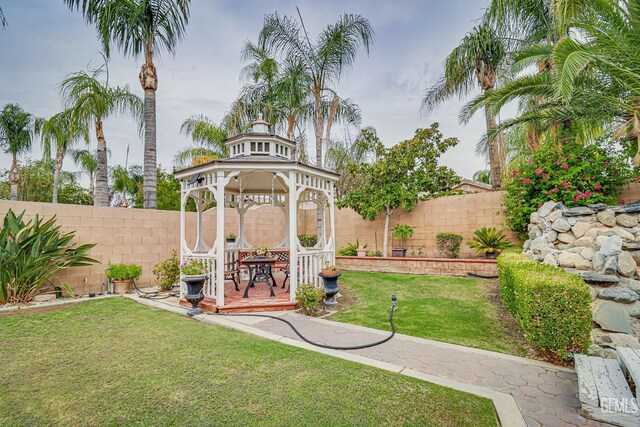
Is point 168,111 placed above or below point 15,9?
above

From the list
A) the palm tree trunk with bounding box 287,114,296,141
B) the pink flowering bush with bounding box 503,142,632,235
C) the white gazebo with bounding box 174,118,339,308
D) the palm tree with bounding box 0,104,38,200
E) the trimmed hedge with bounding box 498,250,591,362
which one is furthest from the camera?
the palm tree with bounding box 0,104,38,200

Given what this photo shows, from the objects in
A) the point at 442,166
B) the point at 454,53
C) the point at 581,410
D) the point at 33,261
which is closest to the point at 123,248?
the point at 33,261

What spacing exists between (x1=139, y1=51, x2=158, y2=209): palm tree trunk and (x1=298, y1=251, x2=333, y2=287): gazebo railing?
5.17m

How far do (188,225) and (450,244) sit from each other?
26.1 feet

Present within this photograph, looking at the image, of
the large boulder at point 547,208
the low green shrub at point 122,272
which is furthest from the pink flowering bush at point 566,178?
the low green shrub at point 122,272

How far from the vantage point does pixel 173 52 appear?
9.53m

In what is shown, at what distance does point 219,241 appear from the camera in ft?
19.5

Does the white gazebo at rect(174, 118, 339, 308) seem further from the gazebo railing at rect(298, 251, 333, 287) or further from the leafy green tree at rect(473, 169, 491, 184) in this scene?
the leafy green tree at rect(473, 169, 491, 184)

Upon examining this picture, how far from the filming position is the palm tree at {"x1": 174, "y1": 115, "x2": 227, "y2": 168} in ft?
50.7

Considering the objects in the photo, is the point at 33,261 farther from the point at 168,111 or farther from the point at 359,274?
the point at 168,111

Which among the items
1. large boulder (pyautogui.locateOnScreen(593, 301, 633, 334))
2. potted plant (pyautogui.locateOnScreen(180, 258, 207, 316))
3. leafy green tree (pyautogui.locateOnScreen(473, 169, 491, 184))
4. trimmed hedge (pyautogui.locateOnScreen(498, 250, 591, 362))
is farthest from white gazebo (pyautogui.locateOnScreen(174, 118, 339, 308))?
leafy green tree (pyautogui.locateOnScreen(473, 169, 491, 184))

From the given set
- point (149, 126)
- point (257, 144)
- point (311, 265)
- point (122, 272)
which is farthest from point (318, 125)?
point (122, 272)

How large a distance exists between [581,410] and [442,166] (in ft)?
28.6

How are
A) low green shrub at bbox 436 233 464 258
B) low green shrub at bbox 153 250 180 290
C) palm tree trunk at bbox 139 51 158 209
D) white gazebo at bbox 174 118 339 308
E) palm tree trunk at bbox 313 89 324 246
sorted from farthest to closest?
palm tree trunk at bbox 313 89 324 246
low green shrub at bbox 436 233 464 258
palm tree trunk at bbox 139 51 158 209
low green shrub at bbox 153 250 180 290
white gazebo at bbox 174 118 339 308
